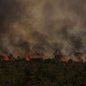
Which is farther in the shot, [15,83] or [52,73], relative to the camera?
[52,73]

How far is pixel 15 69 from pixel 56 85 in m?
6.57

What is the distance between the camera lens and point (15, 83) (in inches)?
1257

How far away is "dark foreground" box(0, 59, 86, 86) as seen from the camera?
3197 centimetres

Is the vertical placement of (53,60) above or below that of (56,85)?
above

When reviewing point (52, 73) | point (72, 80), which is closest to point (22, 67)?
point (52, 73)

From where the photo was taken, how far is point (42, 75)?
34750 mm

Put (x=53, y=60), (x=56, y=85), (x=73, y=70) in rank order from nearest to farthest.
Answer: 1. (x=56, y=85)
2. (x=73, y=70)
3. (x=53, y=60)

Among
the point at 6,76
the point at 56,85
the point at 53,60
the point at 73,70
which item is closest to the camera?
the point at 56,85

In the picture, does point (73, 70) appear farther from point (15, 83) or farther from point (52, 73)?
point (15, 83)

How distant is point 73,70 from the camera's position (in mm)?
35844

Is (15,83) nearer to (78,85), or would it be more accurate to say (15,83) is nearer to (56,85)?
(56,85)

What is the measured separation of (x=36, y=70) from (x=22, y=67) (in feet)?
6.64

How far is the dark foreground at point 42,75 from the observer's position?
3197 cm

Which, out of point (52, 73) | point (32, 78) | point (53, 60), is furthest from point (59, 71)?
point (53, 60)
